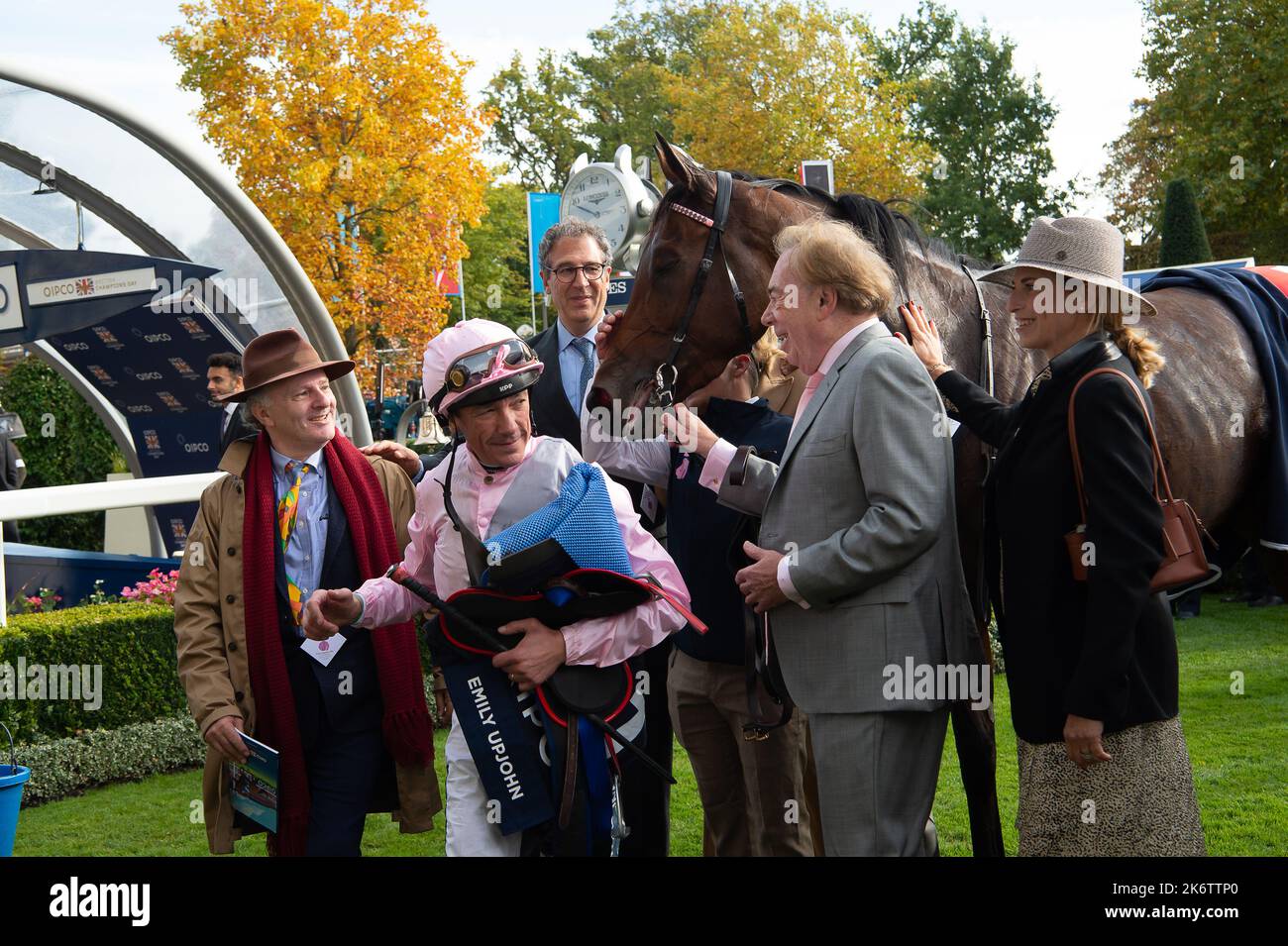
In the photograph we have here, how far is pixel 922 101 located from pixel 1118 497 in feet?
127

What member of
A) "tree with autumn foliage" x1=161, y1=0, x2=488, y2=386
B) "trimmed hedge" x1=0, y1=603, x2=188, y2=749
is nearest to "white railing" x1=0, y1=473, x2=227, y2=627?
"trimmed hedge" x1=0, y1=603, x2=188, y2=749

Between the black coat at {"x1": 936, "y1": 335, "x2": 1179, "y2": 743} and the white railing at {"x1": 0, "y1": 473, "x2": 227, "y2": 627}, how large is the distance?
419 centimetres

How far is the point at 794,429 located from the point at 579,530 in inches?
22.7

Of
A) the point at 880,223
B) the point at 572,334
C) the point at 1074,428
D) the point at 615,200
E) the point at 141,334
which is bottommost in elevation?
the point at 1074,428

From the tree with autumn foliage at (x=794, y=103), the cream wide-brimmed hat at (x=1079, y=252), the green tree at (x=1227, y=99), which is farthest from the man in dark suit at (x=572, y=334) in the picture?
the tree with autumn foliage at (x=794, y=103)

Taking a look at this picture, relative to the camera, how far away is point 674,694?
363cm

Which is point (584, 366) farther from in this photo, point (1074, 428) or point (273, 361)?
point (1074, 428)

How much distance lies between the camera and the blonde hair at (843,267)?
9.04 feet

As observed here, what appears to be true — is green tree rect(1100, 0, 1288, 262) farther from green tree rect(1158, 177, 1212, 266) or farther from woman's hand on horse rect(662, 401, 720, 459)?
woman's hand on horse rect(662, 401, 720, 459)

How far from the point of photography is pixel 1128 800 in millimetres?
2615

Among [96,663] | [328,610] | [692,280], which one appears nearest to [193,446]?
[96,663]
